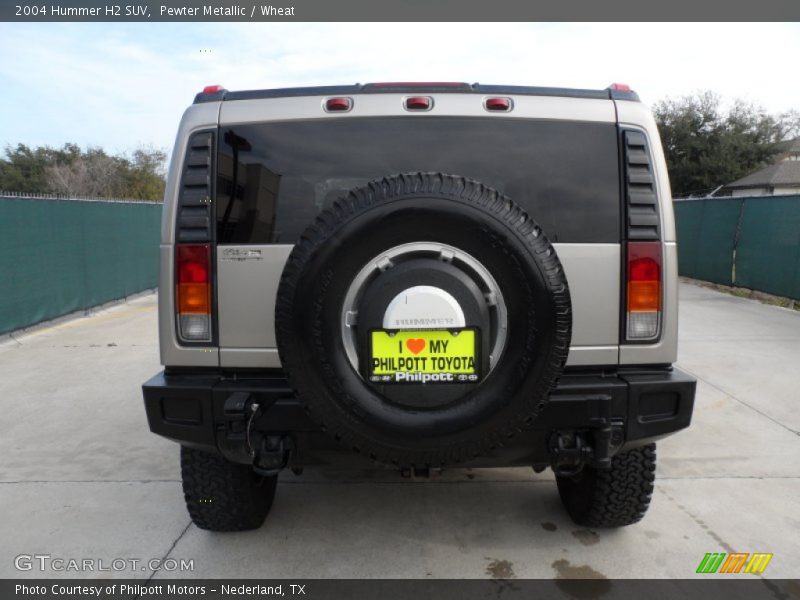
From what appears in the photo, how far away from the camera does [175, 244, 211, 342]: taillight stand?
2.54m

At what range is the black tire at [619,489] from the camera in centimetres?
290

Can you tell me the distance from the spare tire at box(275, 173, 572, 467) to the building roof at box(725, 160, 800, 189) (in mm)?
39033

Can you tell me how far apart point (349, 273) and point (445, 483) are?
2015 mm

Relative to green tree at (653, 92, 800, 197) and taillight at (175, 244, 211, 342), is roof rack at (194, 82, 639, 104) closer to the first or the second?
taillight at (175, 244, 211, 342)

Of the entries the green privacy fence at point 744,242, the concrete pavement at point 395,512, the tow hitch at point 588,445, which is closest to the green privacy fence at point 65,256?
the concrete pavement at point 395,512

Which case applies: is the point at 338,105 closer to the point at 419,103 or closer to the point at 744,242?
the point at 419,103

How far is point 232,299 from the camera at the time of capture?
2543mm

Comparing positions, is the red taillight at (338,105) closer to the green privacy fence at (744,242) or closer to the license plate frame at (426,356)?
the license plate frame at (426,356)

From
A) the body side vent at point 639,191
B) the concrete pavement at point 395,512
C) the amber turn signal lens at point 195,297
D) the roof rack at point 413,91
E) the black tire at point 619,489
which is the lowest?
the concrete pavement at point 395,512

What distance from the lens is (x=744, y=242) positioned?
12.5 meters

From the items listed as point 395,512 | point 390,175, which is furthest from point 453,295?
point 395,512

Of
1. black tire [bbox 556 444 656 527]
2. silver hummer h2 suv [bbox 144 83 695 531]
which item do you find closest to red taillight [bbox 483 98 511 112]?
silver hummer h2 suv [bbox 144 83 695 531]

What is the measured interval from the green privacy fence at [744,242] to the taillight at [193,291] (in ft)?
35.1

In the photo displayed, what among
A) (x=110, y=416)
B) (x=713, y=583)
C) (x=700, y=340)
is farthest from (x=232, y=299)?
(x=700, y=340)
